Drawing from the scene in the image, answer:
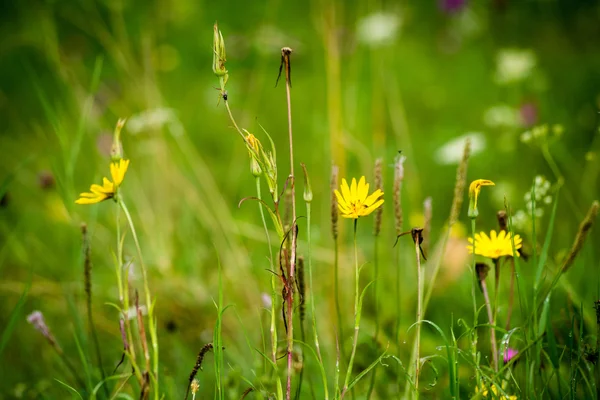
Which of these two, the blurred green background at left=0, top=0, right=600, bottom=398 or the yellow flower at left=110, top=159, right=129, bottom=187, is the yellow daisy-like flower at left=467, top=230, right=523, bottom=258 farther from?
the yellow flower at left=110, top=159, right=129, bottom=187

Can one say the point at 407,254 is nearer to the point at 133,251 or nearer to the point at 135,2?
the point at 133,251

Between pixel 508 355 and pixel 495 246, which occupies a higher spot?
pixel 495 246

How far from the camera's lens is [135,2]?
10.3 ft

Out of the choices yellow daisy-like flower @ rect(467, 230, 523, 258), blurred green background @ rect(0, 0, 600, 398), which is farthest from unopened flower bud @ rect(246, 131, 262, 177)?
yellow daisy-like flower @ rect(467, 230, 523, 258)

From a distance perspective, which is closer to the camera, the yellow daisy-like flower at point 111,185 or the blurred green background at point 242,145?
the yellow daisy-like flower at point 111,185

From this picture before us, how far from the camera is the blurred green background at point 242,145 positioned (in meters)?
1.11

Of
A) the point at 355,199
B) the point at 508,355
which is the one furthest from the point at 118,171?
the point at 508,355

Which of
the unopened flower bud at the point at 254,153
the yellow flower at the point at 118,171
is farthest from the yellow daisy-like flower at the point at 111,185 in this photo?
the unopened flower bud at the point at 254,153

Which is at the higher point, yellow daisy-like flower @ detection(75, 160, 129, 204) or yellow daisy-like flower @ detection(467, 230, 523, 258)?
yellow daisy-like flower @ detection(75, 160, 129, 204)

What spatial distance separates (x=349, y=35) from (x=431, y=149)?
2.09 feet

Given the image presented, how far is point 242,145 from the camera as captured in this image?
72.7 inches

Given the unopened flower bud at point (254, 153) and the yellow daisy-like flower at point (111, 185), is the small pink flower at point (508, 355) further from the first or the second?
the yellow daisy-like flower at point (111, 185)

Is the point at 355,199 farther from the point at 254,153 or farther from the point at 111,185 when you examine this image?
the point at 111,185

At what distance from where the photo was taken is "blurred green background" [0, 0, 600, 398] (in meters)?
1.11
